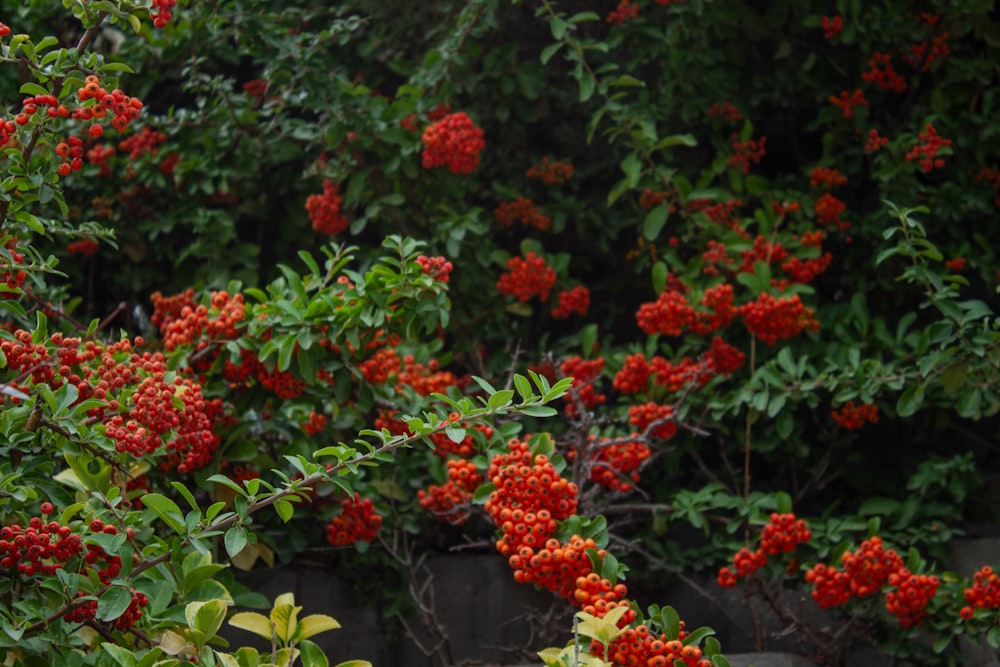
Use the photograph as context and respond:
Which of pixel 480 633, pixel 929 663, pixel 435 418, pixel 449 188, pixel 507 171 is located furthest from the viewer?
pixel 507 171

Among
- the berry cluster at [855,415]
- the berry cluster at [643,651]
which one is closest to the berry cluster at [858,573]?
the berry cluster at [855,415]

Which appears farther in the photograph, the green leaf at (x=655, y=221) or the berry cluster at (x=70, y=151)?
the green leaf at (x=655, y=221)

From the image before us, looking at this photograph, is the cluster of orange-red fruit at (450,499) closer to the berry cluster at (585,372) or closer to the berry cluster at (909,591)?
the berry cluster at (585,372)

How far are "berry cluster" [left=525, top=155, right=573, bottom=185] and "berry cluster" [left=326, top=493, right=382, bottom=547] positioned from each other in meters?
1.50

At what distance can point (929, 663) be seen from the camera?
317cm

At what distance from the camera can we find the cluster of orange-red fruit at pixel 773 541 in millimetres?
2984

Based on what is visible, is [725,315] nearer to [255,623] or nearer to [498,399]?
[498,399]

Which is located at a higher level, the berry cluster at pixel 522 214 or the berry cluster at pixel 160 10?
the berry cluster at pixel 160 10

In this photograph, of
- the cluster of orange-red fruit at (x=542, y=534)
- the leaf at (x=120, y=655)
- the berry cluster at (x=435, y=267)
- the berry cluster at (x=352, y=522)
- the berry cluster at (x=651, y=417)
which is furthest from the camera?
the berry cluster at (x=651, y=417)

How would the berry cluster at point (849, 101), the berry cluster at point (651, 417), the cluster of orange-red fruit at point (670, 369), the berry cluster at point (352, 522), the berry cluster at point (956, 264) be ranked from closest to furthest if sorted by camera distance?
the berry cluster at point (352, 522) → the berry cluster at point (651, 417) → the cluster of orange-red fruit at point (670, 369) → the berry cluster at point (956, 264) → the berry cluster at point (849, 101)

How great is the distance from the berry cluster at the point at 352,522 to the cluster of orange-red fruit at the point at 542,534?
0.63m

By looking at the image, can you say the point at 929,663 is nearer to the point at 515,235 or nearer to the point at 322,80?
the point at 515,235

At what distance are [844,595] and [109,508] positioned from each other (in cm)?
185

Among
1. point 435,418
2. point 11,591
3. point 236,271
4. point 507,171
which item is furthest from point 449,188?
point 11,591
